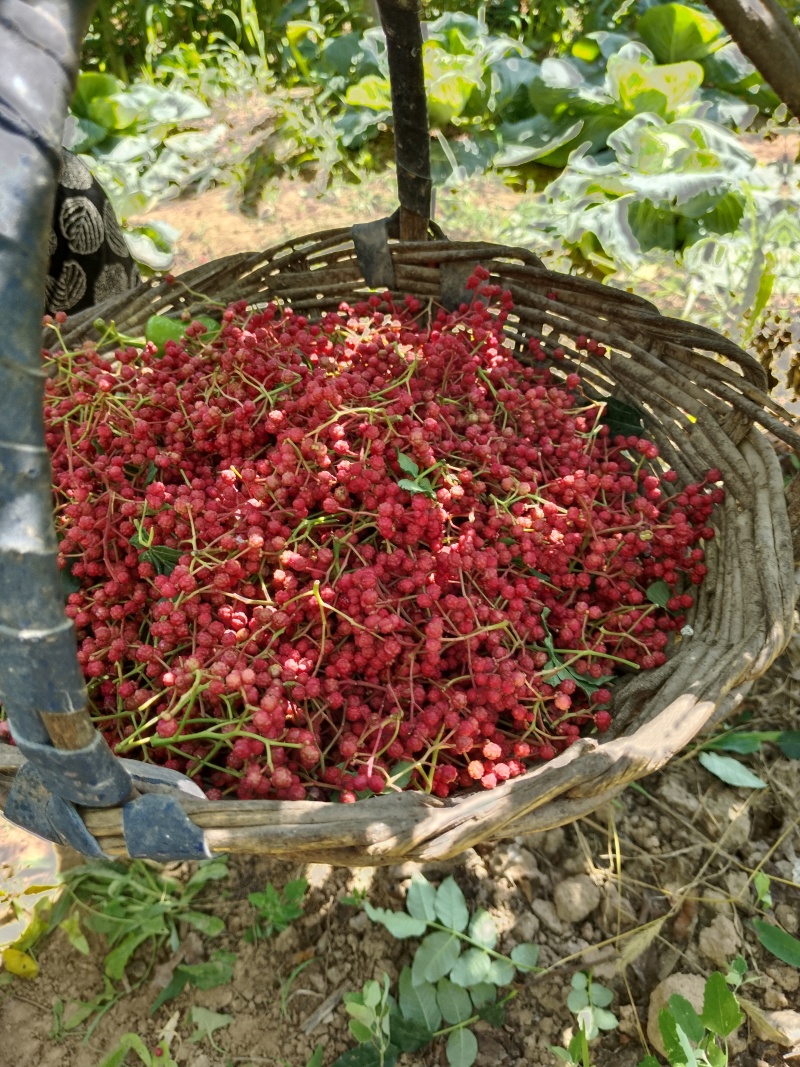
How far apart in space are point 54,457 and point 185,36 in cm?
443

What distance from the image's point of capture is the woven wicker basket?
0.89 metres

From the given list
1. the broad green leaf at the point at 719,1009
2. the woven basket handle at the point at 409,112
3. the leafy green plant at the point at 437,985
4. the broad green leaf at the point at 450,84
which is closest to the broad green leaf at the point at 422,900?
the leafy green plant at the point at 437,985

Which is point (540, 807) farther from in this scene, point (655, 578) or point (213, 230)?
point (213, 230)

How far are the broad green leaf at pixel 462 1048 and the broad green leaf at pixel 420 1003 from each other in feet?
0.12

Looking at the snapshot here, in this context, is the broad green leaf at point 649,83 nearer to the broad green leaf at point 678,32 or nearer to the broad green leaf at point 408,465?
the broad green leaf at point 678,32

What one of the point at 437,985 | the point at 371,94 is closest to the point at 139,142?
the point at 371,94

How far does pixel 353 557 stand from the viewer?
1.28 meters

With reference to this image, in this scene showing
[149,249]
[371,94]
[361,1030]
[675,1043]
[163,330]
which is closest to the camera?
[675,1043]

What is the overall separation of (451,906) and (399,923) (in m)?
0.10

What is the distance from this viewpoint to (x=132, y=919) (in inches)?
56.5

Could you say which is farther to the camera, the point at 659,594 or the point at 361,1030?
the point at 659,594

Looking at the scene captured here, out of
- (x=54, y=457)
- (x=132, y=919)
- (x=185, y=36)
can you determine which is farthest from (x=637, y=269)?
(x=185, y=36)

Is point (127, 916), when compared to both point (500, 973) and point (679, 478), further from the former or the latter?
point (679, 478)

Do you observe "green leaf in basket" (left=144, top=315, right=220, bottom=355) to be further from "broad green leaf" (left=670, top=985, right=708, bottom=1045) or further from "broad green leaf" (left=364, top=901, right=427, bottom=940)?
"broad green leaf" (left=670, top=985, right=708, bottom=1045)
